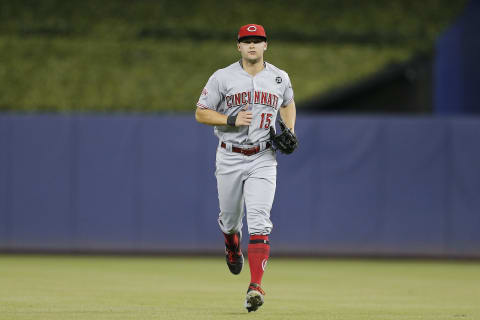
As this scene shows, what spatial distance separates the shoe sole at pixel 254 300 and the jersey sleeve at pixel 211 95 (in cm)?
151

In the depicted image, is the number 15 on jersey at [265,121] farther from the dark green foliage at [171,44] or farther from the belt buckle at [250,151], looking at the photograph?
the dark green foliage at [171,44]

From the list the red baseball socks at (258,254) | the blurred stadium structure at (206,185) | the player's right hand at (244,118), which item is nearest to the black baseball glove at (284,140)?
the player's right hand at (244,118)

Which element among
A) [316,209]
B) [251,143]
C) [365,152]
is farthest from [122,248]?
[251,143]

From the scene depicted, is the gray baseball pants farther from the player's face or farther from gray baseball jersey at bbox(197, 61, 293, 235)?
the player's face

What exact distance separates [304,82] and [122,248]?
768 cm

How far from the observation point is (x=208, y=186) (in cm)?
1276

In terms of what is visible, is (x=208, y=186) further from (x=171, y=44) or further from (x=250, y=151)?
(x=171, y=44)

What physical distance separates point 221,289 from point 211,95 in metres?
2.20

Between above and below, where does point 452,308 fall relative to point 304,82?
below

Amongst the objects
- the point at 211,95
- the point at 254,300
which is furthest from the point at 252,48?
the point at 254,300

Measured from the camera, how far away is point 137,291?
7770 mm

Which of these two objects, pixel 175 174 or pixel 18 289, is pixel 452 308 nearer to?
pixel 18 289

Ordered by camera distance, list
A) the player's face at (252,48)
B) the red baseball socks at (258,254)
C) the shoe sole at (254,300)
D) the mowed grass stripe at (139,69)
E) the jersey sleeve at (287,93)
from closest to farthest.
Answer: the shoe sole at (254,300) < the red baseball socks at (258,254) < the player's face at (252,48) < the jersey sleeve at (287,93) < the mowed grass stripe at (139,69)

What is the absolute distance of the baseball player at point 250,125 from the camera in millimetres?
6469
